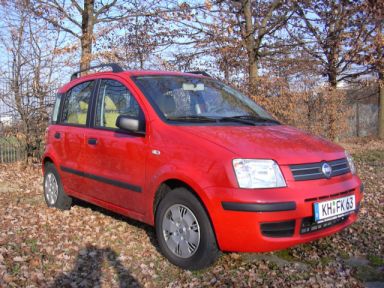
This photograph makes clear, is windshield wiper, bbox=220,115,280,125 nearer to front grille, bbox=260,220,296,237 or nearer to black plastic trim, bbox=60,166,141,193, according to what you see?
black plastic trim, bbox=60,166,141,193

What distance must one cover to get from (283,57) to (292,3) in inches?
76.6

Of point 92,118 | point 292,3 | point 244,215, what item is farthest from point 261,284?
point 292,3

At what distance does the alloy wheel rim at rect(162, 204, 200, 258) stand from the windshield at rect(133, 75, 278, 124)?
907 millimetres

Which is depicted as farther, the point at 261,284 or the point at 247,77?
the point at 247,77

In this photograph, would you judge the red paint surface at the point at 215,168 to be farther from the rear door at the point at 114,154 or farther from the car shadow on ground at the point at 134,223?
the car shadow on ground at the point at 134,223

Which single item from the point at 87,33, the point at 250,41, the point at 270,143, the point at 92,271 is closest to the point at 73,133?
the point at 92,271

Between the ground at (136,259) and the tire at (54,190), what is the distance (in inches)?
5.9

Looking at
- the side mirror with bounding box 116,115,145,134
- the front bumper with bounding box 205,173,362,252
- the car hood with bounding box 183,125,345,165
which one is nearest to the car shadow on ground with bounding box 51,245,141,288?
the front bumper with bounding box 205,173,362,252

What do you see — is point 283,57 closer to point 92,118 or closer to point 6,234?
point 92,118

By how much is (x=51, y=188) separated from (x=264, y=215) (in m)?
3.78

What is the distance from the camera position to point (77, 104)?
18.3 ft

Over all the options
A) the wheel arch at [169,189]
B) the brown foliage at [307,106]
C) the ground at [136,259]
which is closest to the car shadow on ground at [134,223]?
the ground at [136,259]

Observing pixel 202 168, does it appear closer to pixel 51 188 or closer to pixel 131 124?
pixel 131 124

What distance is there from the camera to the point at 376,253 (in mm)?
4363
